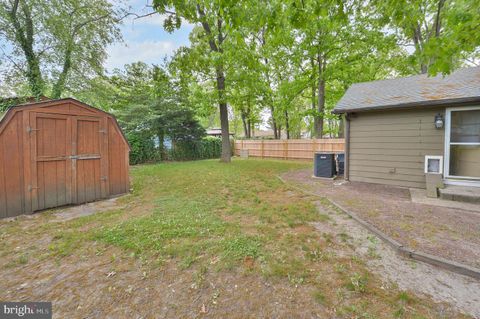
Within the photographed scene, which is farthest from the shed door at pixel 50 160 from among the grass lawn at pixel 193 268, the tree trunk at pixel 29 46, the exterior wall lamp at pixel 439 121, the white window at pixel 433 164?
the exterior wall lamp at pixel 439 121

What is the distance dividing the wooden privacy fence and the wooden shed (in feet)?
39.9

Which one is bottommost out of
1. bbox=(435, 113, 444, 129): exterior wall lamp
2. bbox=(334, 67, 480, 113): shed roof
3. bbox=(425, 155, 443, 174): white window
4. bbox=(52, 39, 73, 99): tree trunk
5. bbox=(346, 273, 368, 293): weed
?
bbox=(346, 273, 368, 293): weed

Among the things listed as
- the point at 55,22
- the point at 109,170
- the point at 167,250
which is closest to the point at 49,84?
the point at 55,22

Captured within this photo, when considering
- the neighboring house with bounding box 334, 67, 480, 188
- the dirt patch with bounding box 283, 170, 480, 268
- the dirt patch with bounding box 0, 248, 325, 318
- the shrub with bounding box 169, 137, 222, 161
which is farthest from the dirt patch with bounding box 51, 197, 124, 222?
the shrub with bounding box 169, 137, 222, 161

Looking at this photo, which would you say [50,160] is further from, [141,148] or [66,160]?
[141,148]

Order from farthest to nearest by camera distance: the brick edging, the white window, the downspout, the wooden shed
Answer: the downspout
the white window
the wooden shed
the brick edging

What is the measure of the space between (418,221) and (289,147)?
12.4 m

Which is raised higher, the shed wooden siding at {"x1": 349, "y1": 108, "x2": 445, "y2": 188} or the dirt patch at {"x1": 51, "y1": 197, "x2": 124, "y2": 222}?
the shed wooden siding at {"x1": 349, "y1": 108, "x2": 445, "y2": 188}

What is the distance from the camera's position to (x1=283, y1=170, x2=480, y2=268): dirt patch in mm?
2766

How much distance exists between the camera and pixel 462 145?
17.9ft

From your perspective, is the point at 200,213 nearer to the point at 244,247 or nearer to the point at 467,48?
the point at 244,247

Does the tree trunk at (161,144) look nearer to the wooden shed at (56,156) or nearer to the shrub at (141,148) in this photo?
the shrub at (141,148)

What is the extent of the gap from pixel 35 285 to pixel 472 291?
172 inches

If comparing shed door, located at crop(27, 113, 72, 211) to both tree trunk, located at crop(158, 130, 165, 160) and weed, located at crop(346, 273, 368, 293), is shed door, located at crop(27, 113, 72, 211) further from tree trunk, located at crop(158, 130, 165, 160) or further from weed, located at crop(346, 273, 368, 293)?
tree trunk, located at crop(158, 130, 165, 160)
